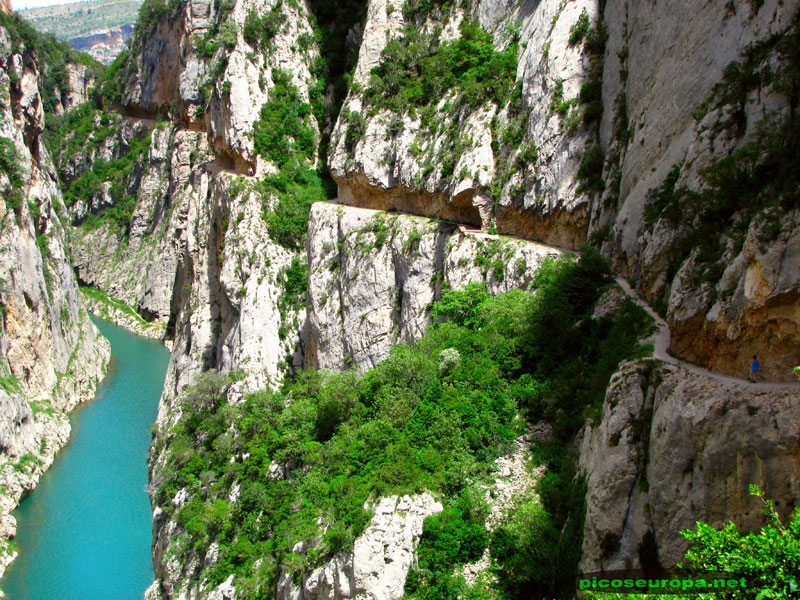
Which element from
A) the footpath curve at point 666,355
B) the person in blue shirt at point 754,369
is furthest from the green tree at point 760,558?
the person in blue shirt at point 754,369

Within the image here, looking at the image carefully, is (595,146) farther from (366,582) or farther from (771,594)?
(771,594)

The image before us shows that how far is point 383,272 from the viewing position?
87.5 ft

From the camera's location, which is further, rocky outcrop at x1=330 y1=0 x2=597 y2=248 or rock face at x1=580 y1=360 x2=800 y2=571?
rocky outcrop at x1=330 y1=0 x2=597 y2=248

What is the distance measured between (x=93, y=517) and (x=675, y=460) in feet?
96.3

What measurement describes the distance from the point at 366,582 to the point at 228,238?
2597 cm

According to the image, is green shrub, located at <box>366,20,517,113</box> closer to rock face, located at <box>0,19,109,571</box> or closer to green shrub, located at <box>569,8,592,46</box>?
green shrub, located at <box>569,8,592,46</box>

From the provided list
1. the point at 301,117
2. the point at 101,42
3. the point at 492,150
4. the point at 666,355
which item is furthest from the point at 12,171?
the point at 101,42

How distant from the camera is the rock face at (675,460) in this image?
764 cm

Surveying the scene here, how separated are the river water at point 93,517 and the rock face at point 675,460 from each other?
883 inches

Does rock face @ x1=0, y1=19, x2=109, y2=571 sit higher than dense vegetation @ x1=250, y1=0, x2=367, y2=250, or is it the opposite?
dense vegetation @ x1=250, y1=0, x2=367, y2=250

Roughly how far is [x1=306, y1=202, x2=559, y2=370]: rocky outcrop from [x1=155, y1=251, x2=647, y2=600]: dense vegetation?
178 centimetres

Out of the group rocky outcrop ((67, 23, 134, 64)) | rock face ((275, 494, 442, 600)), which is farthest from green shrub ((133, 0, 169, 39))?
rocky outcrop ((67, 23, 134, 64))

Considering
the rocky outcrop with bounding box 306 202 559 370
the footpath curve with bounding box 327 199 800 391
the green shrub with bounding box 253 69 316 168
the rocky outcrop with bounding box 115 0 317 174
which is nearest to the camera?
the footpath curve with bounding box 327 199 800 391

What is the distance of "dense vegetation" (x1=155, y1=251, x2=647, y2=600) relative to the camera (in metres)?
11.6
